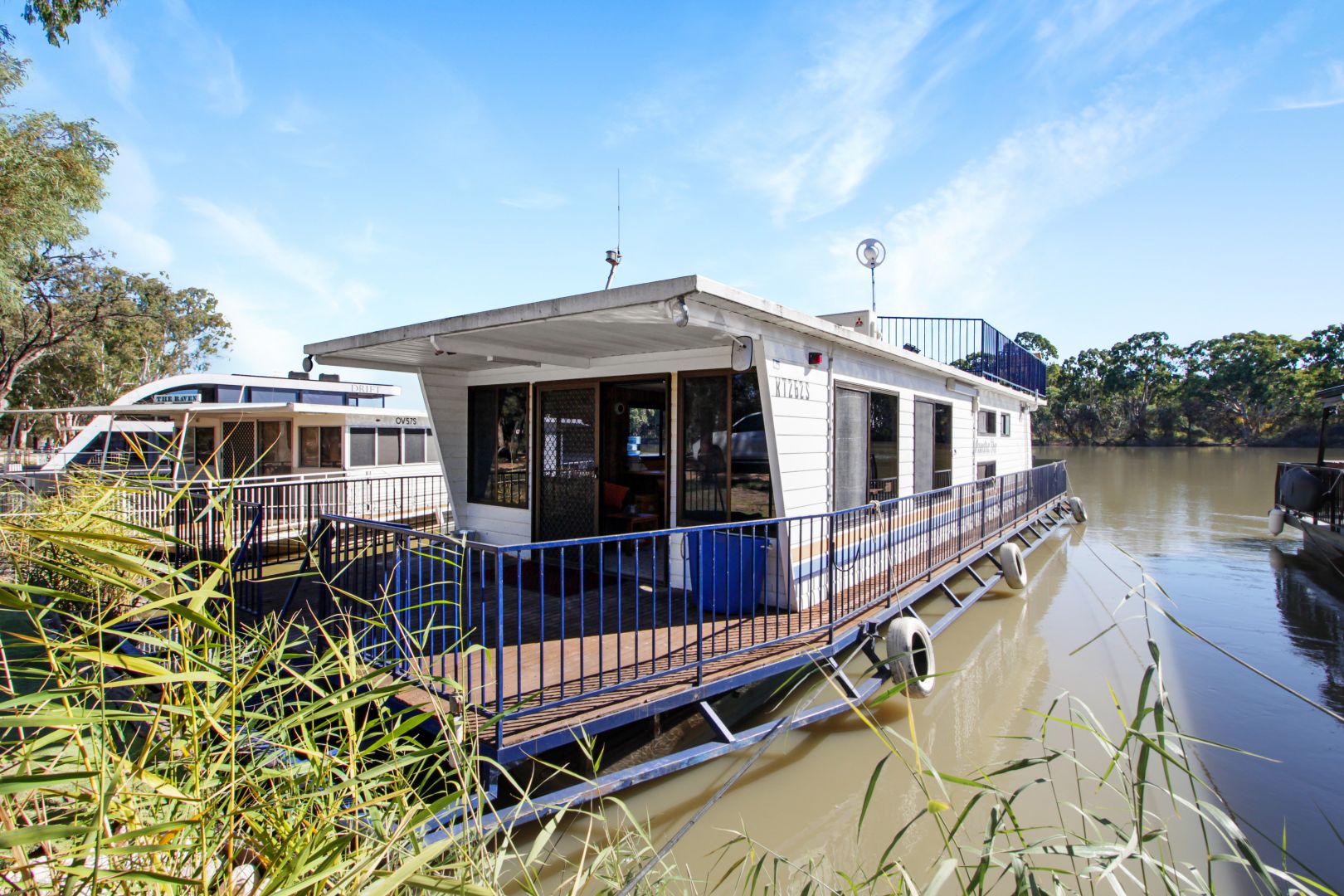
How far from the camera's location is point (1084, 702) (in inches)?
182

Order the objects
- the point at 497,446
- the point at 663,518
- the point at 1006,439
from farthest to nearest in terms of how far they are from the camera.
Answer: the point at 1006,439 < the point at 497,446 < the point at 663,518

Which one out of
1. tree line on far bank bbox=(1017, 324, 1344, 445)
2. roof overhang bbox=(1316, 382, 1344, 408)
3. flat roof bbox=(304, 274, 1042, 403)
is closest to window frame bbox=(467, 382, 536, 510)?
flat roof bbox=(304, 274, 1042, 403)

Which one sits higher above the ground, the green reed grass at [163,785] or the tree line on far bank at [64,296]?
the tree line on far bank at [64,296]

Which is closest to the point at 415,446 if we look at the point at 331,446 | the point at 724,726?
the point at 331,446

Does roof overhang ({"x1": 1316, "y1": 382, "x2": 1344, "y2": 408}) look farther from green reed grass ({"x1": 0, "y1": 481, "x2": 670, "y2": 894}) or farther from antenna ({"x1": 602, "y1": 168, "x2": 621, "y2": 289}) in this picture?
green reed grass ({"x1": 0, "y1": 481, "x2": 670, "y2": 894})

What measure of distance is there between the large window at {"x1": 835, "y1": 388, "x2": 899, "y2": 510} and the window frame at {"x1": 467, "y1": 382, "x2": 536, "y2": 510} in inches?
135

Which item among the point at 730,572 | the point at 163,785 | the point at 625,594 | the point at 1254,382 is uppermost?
the point at 1254,382

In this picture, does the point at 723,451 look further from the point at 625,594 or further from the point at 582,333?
the point at 582,333

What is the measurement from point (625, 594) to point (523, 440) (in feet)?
8.33

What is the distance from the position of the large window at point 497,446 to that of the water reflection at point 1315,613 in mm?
7853

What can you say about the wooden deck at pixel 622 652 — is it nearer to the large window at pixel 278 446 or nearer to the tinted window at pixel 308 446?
the tinted window at pixel 308 446

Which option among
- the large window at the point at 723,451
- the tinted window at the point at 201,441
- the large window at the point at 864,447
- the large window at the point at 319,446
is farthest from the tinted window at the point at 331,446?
the large window at the point at 864,447

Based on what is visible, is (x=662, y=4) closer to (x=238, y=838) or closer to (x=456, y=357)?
(x=456, y=357)

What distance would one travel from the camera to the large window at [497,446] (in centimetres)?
761
